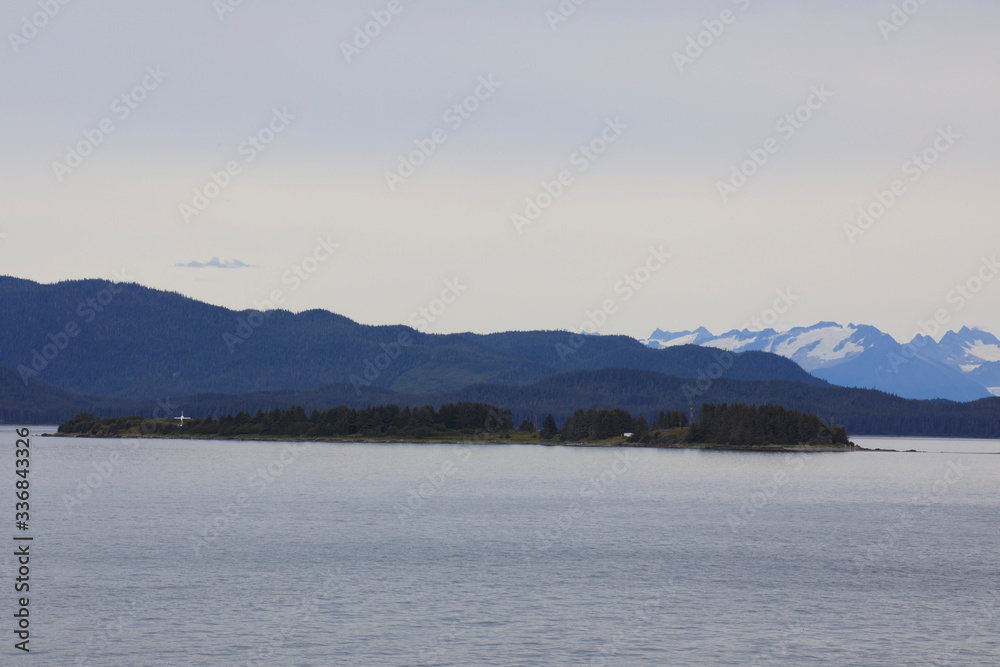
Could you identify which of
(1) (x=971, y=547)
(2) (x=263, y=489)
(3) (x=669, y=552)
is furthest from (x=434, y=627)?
(2) (x=263, y=489)

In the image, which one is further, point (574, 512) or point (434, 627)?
point (574, 512)

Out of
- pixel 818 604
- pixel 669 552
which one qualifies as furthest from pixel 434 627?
pixel 669 552

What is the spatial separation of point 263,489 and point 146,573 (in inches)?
2634

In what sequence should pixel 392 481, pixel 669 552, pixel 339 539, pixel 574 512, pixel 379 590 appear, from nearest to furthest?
pixel 379 590 → pixel 669 552 → pixel 339 539 → pixel 574 512 → pixel 392 481

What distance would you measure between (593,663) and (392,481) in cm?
10656

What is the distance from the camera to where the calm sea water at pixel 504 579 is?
47.2 metres

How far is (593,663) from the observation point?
44.9 metres

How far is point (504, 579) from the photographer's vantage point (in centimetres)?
6431

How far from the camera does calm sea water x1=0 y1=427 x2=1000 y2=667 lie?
4719 cm

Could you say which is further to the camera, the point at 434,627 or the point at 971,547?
the point at 971,547

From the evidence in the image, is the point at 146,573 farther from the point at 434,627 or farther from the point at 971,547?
the point at 971,547

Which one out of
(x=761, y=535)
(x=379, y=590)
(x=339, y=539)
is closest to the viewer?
(x=379, y=590)

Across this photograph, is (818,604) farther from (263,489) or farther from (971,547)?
(263,489)

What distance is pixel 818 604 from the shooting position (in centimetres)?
5766
